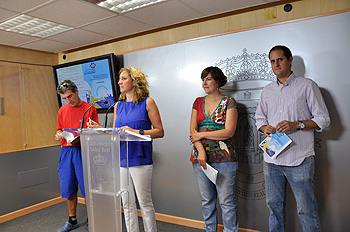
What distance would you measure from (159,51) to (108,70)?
2.69 feet

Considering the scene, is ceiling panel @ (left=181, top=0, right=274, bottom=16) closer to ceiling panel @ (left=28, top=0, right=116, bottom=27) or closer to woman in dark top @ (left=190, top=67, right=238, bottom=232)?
woman in dark top @ (left=190, top=67, right=238, bottom=232)

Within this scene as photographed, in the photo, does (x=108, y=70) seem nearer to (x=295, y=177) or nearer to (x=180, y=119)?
(x=180, y=119)

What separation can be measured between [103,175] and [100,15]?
6.44 feet

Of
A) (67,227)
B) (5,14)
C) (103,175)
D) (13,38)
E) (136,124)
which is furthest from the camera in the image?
(13,38)

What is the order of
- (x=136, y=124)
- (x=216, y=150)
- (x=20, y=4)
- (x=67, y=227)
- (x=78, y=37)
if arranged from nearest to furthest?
(x=136, y=124), (x=216, y=150), (x=20, y=4), (x=67, y=227), (x=78, y=37)

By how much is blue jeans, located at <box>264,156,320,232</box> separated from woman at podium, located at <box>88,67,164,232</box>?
102cm

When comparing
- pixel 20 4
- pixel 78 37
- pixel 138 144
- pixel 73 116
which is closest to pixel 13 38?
pixel 78 37

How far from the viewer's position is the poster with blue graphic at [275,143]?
7.00ft

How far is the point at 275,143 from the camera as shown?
2205 mm

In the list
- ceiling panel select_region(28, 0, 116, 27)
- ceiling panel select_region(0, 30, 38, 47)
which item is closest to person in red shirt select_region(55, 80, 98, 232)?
ceiling panel select_region(28, 0, 116, 27)

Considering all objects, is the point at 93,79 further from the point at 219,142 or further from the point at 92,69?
the point at 219,142

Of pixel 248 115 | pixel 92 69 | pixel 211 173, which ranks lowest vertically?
pixel 211 173

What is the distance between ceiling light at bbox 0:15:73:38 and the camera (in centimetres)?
310

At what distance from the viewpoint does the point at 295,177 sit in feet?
7.03
